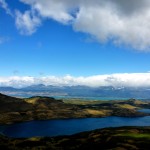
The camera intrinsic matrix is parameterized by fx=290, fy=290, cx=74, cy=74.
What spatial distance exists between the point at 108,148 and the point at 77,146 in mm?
21875

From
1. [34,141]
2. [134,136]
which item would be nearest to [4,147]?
Answer: [34,141]

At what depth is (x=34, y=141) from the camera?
169250 mm

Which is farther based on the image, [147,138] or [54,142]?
[54,142]

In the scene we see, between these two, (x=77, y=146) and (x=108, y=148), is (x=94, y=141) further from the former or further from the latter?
(x=108, y=148)

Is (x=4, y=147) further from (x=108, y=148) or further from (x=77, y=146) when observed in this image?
(x=108, y=148)

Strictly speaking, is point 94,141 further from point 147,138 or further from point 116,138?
point 147,138

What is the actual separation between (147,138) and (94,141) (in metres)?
27.4

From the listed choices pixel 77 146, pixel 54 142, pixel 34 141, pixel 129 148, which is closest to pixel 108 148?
pixel 129 148

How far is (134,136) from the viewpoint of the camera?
153m

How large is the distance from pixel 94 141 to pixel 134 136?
21.3 metres

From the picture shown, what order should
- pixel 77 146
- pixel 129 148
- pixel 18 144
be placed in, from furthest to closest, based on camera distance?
pixel 18 144, pixel 77 146, pixel 129 148

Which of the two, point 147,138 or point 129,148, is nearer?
point 129,148

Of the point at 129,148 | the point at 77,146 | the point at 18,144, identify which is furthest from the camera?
the point at 18,144

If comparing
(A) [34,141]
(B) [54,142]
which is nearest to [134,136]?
(B) [54,142]
